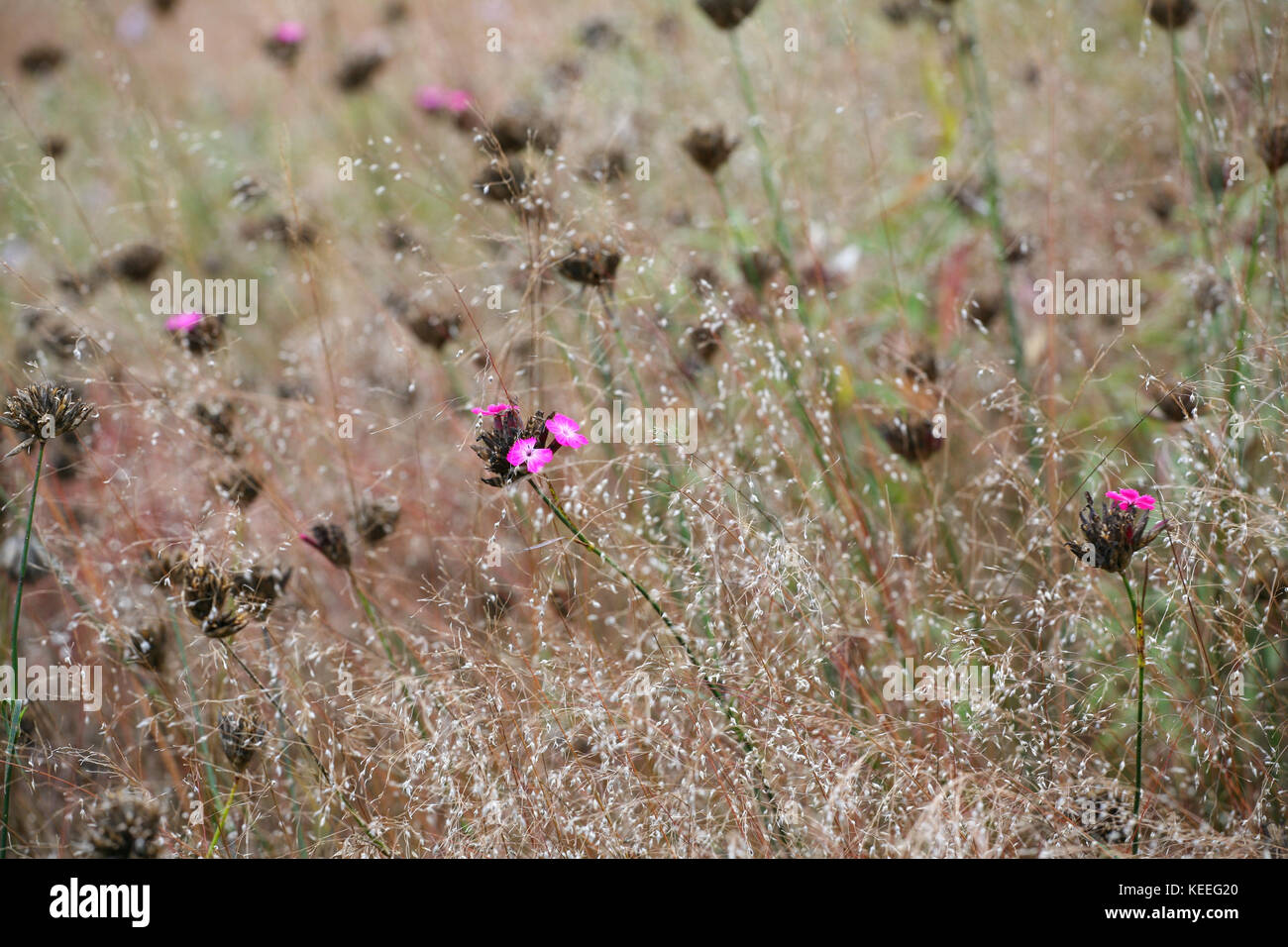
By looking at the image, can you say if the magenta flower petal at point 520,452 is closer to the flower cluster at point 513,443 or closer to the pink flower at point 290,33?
the flower cluster at point 513,443

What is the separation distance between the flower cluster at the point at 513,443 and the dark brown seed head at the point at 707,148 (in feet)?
2.89

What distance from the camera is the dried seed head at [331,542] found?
4.87 feet

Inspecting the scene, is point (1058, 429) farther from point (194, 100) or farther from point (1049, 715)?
point (194, 100)

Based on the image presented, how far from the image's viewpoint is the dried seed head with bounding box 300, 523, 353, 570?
1485 millimetres

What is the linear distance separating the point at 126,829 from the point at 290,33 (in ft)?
Answer: 7.80

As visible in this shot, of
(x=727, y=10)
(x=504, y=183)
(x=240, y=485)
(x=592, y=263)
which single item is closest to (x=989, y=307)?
(x=727, y=10)

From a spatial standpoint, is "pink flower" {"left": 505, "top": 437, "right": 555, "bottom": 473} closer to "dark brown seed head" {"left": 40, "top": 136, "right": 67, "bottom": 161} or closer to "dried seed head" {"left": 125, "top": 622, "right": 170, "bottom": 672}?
"dried seed head" {"left": 125, "top": 622, "right": 170, "bottom": 672}

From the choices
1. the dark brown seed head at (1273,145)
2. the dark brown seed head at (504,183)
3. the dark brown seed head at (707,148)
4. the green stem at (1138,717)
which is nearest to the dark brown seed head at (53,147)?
the dark brown seed head at (504,183)

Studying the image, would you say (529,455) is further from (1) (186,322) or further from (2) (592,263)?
(1) (186,322)

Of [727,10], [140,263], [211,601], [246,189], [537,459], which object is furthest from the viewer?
[246,189]

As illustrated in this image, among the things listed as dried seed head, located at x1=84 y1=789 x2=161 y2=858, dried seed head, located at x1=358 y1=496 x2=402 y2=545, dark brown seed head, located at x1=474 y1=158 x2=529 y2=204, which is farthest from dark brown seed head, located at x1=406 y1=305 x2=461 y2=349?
dried seed head, located at x1=84 y1=789 x2=161 y2=858

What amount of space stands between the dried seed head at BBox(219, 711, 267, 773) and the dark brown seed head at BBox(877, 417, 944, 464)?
1.06m

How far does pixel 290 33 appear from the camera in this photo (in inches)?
107

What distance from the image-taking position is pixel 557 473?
5.68ft
